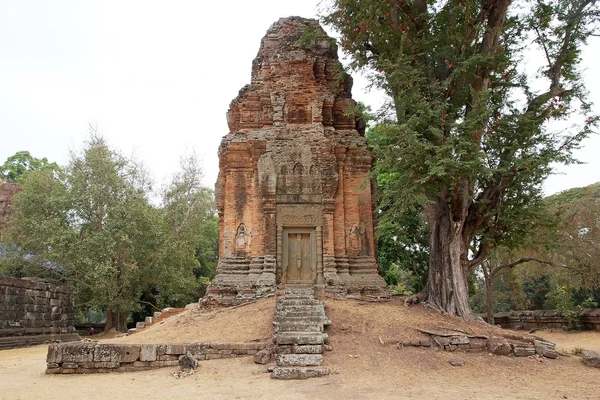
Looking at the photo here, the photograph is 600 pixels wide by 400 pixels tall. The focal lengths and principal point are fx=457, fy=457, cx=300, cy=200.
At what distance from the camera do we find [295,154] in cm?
1387

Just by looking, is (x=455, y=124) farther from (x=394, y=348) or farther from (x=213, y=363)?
(x=213, y=363)

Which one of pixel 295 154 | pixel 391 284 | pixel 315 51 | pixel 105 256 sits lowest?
pixel 391 284

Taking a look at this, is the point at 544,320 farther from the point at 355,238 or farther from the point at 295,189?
the point at 295,189

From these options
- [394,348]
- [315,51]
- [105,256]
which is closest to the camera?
[394,348]

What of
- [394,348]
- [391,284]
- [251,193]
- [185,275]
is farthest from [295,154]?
[185,275]

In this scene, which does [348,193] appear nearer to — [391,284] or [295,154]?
[295,154]

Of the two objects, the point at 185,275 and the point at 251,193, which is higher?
the point at 251,193

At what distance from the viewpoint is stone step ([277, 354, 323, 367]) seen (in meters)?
7.68

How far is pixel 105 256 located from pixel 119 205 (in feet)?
8.03

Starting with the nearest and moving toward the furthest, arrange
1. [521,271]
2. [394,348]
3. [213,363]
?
[213,363] → [394,348] → [521,271]

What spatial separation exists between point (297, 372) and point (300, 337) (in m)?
1.12

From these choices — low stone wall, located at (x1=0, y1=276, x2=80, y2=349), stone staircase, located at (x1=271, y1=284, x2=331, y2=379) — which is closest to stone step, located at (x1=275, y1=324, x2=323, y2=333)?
stone staircase, located at (x1=271, y1=284, x2=331, y2=379)

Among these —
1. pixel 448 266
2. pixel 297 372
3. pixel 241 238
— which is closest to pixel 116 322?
pixel 241 238

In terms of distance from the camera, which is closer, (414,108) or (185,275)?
(414,108)
